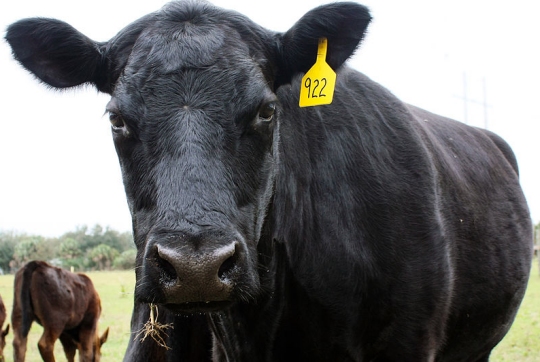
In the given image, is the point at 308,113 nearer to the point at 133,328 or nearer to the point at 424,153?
the point at 424,153

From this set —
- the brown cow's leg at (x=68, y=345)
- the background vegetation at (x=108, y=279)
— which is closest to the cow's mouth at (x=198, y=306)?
the background vegetation at (x=108, y=279)

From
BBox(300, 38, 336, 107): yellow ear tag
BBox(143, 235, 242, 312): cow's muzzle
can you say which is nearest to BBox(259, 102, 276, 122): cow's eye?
BBox(300, 38, 336, 107): yellow ear tag

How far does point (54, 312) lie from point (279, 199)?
34.0 feet

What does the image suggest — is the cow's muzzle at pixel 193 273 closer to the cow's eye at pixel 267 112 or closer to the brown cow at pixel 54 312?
the cow's eye at pixel 267 112

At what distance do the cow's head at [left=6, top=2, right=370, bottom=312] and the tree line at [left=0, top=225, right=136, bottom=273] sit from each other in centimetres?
4614

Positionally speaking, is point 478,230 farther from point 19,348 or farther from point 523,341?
point 19,348

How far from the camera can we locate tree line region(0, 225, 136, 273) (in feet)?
175

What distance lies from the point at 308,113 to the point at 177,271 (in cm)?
177

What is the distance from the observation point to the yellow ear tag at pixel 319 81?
12.0 ft

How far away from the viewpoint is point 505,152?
678cm

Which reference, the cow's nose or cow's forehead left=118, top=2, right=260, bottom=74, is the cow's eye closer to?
cow's forehead left=118, top=2, right=260, bottom=74

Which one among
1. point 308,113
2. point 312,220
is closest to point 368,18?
point 308,113

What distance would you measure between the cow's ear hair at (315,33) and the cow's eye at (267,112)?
1.60 ft

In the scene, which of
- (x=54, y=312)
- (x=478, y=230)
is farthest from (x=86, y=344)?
(x=478, y=230)
